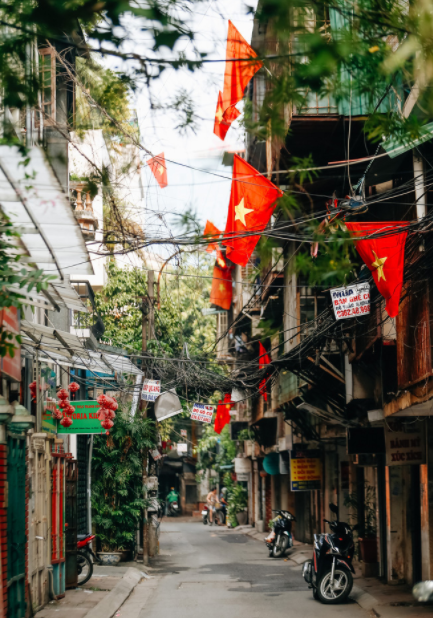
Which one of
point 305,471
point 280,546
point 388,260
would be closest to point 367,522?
point 280,546

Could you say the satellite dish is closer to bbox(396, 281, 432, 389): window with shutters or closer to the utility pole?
the utility pole

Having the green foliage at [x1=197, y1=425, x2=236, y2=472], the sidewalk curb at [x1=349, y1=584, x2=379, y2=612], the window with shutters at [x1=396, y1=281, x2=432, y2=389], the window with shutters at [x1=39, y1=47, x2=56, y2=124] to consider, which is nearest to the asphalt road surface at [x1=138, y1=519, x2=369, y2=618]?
the sidewalk curb at [x1=349, y1=584, x2=379, y2=612]

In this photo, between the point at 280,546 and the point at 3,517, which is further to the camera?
the point at 280,546

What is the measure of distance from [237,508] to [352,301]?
1245 inches

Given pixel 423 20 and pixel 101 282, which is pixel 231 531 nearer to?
pixel 101 282

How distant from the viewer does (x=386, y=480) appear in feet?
52.4

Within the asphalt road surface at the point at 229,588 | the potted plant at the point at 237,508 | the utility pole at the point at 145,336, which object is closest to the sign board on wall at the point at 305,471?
the asphalt road surface at the point at 229,588

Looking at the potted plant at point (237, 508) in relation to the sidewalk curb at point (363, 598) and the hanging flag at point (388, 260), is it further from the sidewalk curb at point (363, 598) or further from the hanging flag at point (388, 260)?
the hanging flag at point (388, 260)

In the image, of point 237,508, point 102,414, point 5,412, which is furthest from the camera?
point 237,508

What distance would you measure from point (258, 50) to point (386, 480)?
12.7 meters

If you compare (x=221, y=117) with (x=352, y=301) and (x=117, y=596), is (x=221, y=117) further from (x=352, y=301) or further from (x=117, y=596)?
(x=117, y=596)

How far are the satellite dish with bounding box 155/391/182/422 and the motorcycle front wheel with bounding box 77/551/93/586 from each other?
15.9 feet

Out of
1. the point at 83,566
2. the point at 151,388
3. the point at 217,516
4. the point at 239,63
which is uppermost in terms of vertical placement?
the point at 239,63

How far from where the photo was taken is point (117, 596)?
45.8 ft
